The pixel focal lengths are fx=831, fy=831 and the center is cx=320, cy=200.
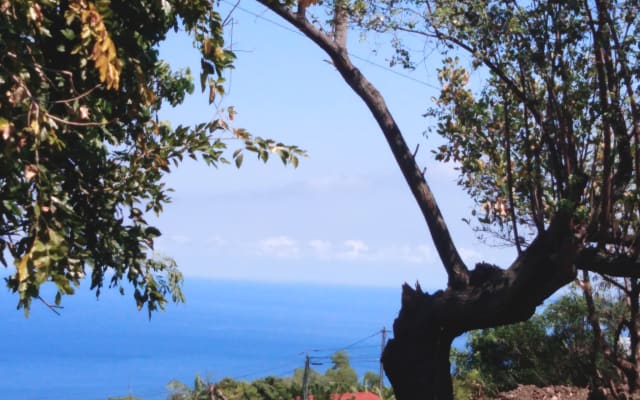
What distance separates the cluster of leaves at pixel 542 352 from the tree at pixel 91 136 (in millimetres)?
6983

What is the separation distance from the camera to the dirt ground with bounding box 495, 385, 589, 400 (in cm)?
1146

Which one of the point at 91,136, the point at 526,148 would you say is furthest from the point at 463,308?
the point at 91,136

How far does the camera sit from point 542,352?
13633 millimetres

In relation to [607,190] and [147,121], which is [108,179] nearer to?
[147,121]

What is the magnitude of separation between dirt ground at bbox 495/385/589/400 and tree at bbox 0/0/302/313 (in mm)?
6337

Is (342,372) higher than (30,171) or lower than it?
lower

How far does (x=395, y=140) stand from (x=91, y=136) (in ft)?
14.6

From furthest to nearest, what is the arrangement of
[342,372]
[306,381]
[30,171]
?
[342,372] < [306,381] < [30,171]

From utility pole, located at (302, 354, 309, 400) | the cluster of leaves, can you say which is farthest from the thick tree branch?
the cluster of leaves

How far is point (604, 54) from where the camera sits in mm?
8156

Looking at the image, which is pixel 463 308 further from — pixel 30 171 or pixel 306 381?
pixel 30 171

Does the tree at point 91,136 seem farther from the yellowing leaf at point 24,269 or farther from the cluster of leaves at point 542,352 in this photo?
the cluster of leaves at point 542,352

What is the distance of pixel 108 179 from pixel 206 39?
4.60ft

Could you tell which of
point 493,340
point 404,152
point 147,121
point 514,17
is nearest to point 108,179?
point 147,121
